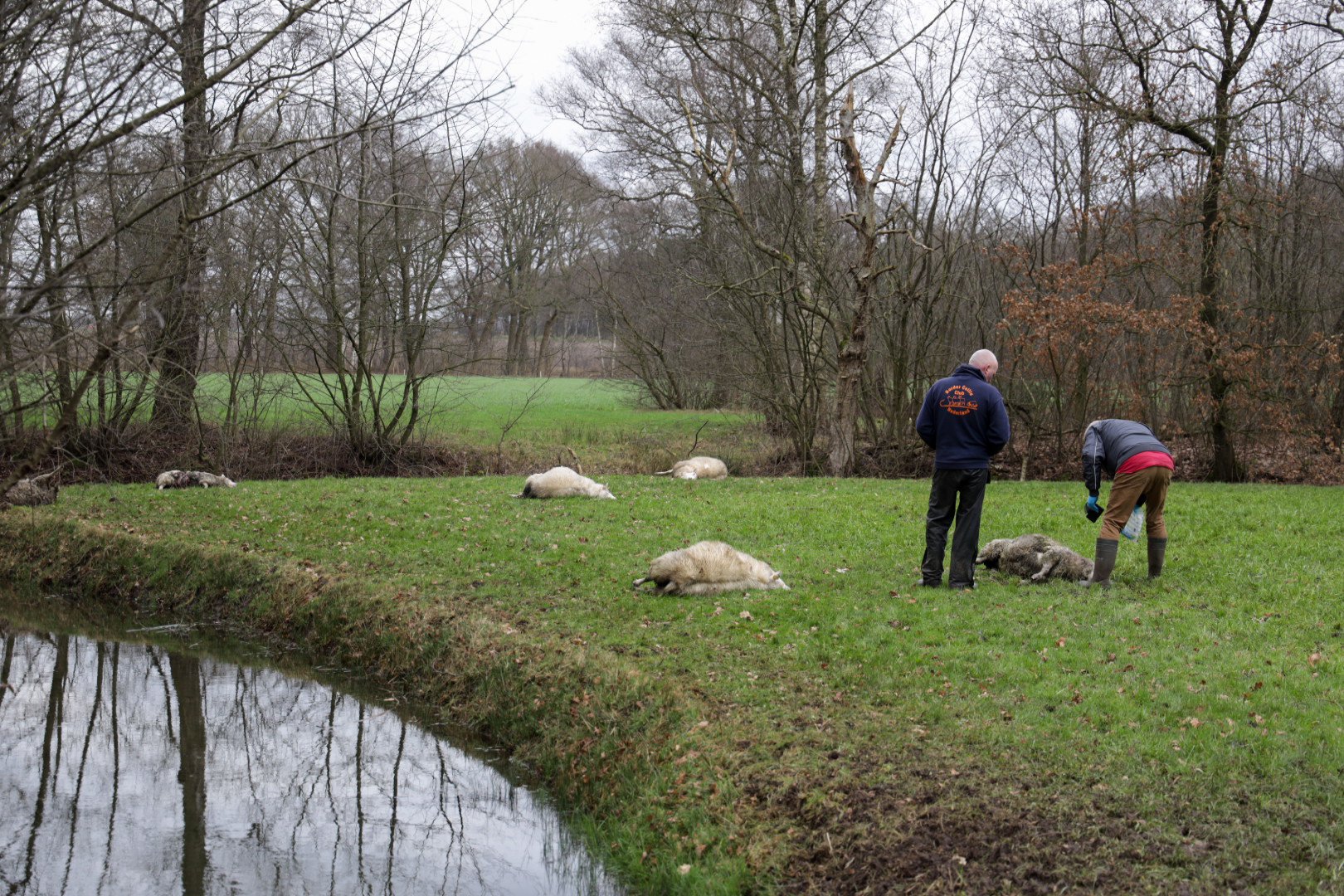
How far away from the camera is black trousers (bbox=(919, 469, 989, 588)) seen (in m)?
9.11

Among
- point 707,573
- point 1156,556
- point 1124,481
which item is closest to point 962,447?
point 1124,481

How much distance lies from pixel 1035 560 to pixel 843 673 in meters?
3.33

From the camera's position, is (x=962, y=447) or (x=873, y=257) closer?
(x=962, y=447)

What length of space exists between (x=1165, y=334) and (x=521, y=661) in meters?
15.4

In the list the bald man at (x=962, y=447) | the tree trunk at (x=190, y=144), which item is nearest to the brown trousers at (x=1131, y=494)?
the bald man at (x=962, y=447)

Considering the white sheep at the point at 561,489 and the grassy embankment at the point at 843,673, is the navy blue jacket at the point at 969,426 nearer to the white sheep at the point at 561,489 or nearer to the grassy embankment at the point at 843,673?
the grassy embankment at the point at 843,673

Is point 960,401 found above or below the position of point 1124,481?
above

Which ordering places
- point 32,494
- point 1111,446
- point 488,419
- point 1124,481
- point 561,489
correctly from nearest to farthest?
1. point 1124,481
2. point 1111,446
3. point 32,494
4. point 561,489
5. point 488,419

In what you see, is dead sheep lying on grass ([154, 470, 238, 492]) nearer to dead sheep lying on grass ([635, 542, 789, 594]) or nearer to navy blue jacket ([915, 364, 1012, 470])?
dead sheep lying on grass ([635, 542, 789, 594])

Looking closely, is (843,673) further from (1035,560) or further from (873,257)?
(873,257)

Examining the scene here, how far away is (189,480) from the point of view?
16859mm

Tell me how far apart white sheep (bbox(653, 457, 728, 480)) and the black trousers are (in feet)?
29.1

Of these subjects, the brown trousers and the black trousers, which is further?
the black trousers

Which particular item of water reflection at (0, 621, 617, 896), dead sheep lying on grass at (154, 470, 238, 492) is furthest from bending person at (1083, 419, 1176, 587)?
dead sheep lying on grass at (154, 470, 238, 492)
